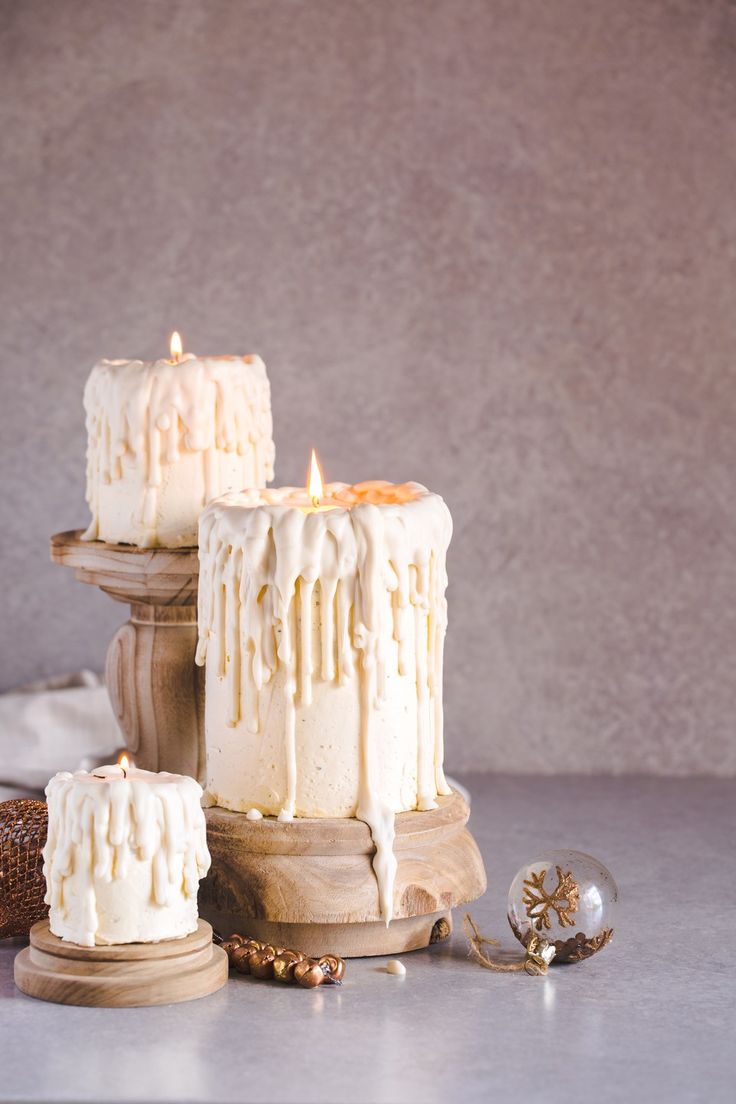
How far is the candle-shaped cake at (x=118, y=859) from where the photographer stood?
165 centimetres

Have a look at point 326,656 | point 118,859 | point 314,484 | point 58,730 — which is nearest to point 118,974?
point 118,859

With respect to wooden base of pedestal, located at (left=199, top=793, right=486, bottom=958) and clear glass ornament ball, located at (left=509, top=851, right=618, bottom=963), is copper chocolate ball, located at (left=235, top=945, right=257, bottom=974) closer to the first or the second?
wooden base of pedestal, located at (left=199, top=793, right=486, bottom=958)

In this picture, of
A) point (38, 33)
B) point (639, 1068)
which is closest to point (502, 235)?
point (38, 33)

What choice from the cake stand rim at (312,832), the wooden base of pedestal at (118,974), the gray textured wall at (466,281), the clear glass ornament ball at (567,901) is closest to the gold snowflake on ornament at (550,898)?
the clear glass ornament ball at (567,901)

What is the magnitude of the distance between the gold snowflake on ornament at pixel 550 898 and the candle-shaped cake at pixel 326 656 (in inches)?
5.7

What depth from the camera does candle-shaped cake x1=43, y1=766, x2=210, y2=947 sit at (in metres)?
1.65

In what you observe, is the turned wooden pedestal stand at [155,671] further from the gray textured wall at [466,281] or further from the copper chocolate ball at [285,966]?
→ the gray textured wall at [466,281]

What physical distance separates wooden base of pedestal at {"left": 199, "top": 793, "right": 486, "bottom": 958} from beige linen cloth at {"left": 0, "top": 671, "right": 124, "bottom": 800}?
2.47 feet

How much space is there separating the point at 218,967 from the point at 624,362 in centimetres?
143

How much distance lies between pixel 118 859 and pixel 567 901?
465mm

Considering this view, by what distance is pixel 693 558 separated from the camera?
9.33 ft

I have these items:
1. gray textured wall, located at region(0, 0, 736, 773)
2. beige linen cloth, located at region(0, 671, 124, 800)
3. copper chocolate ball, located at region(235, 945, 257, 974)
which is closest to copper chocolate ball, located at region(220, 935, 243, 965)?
copper chocolate ball, located at region(235, 945, 257, 974)

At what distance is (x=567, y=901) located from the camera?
69.3 inches

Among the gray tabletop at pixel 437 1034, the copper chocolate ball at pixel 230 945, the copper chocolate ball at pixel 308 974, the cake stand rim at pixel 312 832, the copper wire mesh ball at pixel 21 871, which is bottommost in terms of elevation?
the gray tabletop at pixel 437 1034
